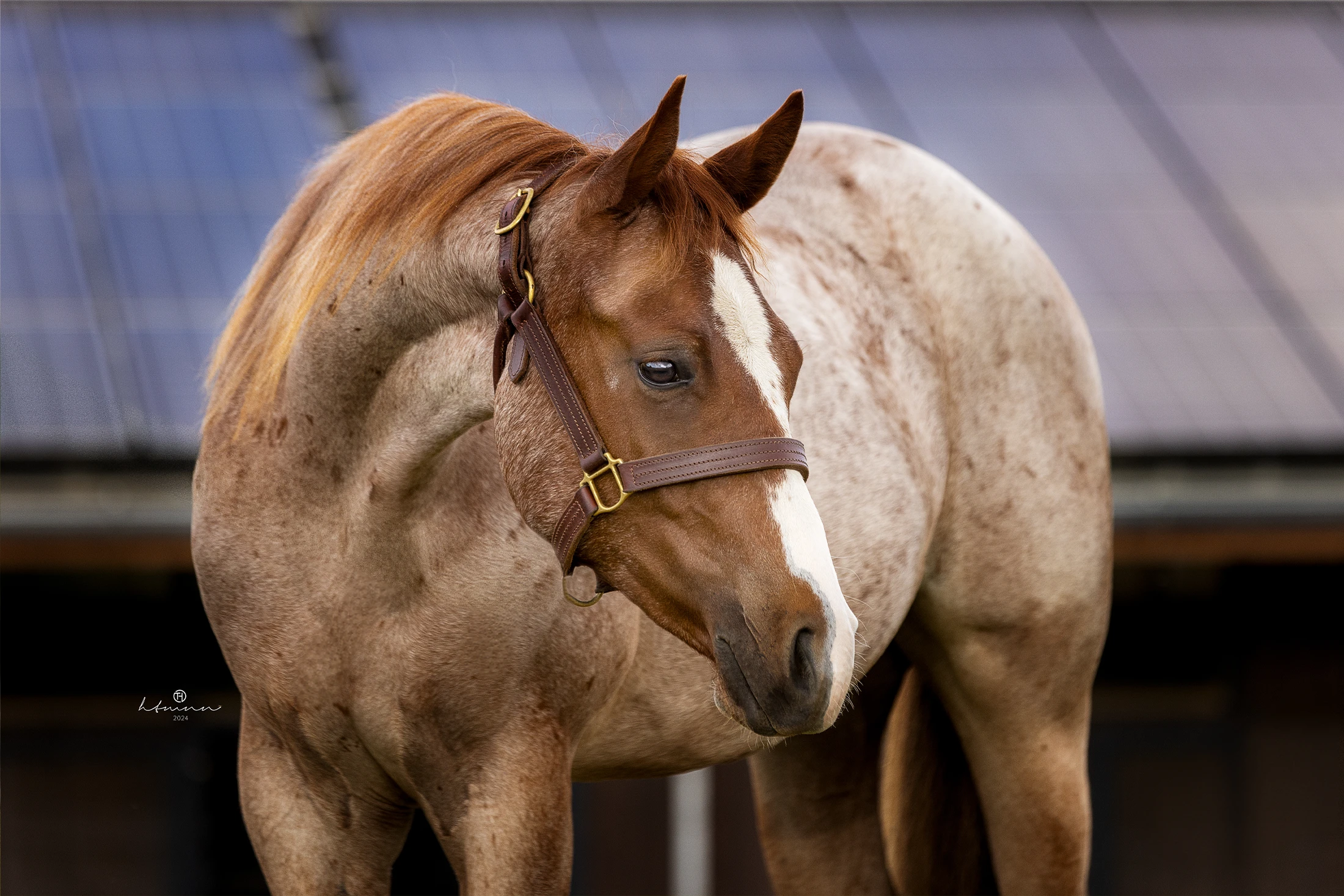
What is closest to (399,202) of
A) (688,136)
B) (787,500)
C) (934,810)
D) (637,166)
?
(637,166)

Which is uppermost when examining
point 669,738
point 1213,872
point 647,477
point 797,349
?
point 797,349

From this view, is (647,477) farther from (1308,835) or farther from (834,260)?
(1308,835)

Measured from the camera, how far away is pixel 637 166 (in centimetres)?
191

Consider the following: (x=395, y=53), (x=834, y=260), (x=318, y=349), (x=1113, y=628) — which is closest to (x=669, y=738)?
(x=318, y=349)

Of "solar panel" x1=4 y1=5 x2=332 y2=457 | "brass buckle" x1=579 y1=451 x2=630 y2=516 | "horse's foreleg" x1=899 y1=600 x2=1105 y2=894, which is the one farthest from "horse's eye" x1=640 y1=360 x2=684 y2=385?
"solar panel" x1=4 y1=5 x2=332 y2=457

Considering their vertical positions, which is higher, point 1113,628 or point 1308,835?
point 1113,628

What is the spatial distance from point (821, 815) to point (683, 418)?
1751 millimetres

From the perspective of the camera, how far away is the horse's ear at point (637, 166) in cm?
186

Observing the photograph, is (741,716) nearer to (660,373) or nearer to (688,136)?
(660,373)

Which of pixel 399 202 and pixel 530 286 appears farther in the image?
pixel 399 202

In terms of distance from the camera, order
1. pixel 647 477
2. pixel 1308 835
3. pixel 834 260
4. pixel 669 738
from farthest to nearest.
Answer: pixel 1308 835 < pixel 834 260 < pixel 669 738 < pixel 647 477

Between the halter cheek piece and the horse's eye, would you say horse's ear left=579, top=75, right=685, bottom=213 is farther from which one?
the horse's eye

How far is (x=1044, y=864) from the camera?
10.2 feet

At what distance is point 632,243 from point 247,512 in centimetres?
86
